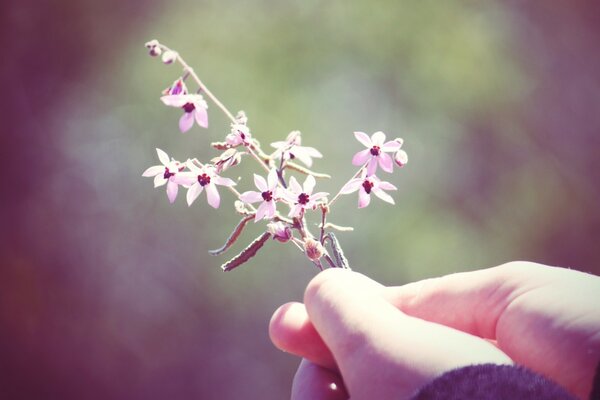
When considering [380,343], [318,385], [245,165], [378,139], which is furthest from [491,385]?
[245,165]

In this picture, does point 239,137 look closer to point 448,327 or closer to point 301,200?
point 301,200

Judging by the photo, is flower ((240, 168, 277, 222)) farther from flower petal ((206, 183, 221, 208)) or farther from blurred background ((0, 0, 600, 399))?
blurred background ((0, 0, 600, 399))

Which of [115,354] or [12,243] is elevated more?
[12,243]

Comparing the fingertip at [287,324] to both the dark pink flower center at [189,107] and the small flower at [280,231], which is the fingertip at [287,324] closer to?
the small flower at [280,231]

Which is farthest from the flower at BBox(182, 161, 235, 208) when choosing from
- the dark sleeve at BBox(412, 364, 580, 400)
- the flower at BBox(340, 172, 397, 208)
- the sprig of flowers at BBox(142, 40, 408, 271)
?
the dark sleeve at BBox(412, 364, 580, 400)

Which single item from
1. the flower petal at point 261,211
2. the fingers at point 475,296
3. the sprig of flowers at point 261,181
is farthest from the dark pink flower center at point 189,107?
the fingers at point 475,296

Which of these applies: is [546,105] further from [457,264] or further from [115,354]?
[115,354]

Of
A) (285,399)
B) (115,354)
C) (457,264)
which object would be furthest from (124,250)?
(457,264)
